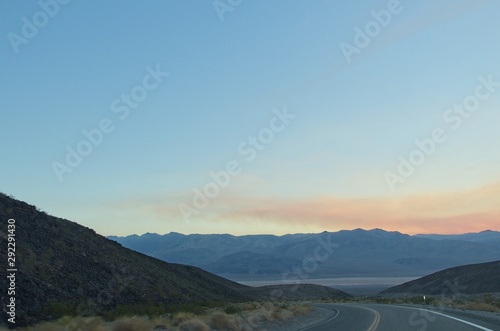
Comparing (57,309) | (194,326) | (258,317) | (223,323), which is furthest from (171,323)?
(258,317)

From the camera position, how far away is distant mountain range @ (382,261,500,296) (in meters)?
97.1

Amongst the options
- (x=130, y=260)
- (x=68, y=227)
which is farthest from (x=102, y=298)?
(x=130, y=260)

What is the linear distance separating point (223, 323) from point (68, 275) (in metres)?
13.1

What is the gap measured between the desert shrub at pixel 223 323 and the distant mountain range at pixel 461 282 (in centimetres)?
7770

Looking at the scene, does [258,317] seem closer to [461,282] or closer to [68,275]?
[68,275]

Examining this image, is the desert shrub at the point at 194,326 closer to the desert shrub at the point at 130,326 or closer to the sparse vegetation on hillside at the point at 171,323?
the sparse vegetation on hillside at the point at 171,323

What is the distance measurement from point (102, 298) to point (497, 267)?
9328 cm

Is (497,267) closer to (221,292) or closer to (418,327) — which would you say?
(221,292)

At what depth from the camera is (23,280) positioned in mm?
26375

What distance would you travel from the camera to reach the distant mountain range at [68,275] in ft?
82.3

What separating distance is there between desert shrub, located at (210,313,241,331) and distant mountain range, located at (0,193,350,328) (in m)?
7.07

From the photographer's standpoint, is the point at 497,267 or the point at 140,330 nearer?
the point at 140,330

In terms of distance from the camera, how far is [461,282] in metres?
106

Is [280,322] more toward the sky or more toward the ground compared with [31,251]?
more toward the ground
